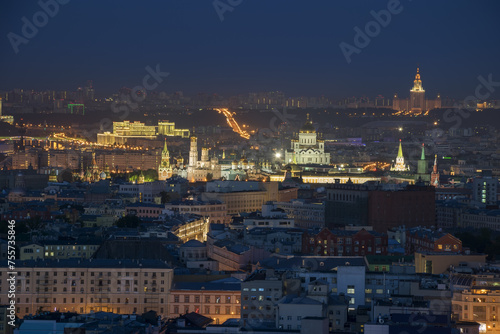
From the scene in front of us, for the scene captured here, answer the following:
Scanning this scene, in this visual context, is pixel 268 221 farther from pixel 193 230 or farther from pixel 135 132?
pixel 135 132

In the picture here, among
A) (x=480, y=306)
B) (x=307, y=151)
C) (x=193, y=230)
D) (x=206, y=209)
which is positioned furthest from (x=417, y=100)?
(x=480, y=306)

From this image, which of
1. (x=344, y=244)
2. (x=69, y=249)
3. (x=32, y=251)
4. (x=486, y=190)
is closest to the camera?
(x=32, y=251)

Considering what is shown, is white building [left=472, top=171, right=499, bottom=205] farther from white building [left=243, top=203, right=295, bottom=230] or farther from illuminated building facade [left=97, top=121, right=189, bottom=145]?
illuminated building facade [left=97, top=121, right=189, bottom=145]

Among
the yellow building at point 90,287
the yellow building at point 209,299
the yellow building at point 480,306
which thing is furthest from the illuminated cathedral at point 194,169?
the yellow building at point 480,306

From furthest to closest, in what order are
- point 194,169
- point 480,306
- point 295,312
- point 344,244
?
1. point 194,169
2. point 344,244
3. point 480,306
4. point 295,312

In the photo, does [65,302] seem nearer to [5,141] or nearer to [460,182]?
[460,182]

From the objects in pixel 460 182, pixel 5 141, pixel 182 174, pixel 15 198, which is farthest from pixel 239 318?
pixel 5 141
